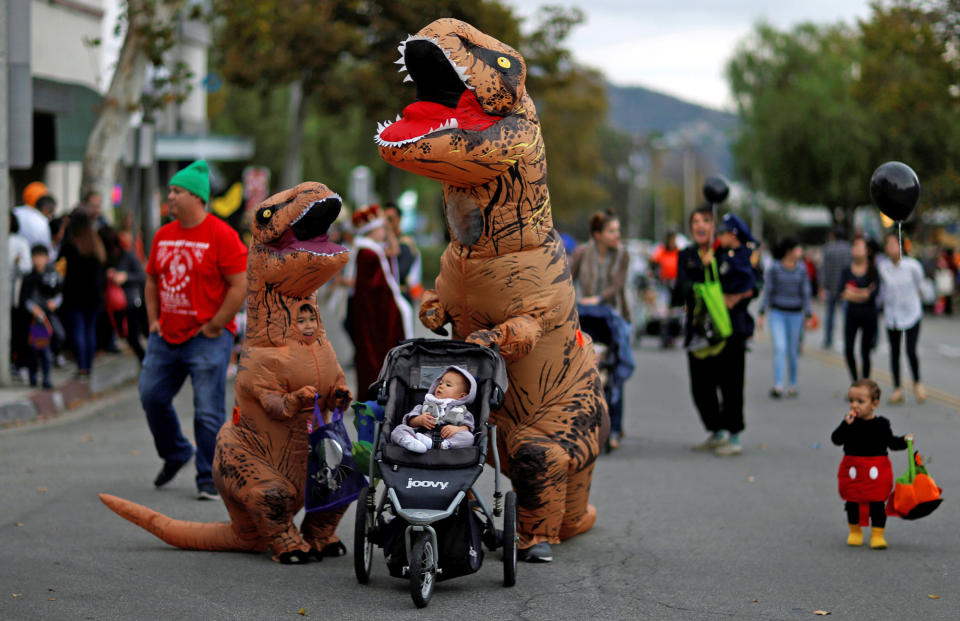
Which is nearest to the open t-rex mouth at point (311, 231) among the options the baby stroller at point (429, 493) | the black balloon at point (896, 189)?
the baby stroller at point (429, 493)

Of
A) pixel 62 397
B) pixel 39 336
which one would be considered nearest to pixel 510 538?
pixel 62 397

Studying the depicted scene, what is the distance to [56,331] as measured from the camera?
49.3ft

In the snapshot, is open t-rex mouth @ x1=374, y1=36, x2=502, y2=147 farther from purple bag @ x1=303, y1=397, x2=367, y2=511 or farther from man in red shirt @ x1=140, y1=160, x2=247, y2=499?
man in red shirt @ x1=140, y1=160, x2=247, y2=499

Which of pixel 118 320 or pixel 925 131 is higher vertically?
pixel 925 131

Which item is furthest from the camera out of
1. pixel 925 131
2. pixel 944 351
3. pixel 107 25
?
pixel 925 131

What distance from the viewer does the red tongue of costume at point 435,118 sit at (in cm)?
630

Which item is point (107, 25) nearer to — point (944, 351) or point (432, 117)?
point (944, 351)

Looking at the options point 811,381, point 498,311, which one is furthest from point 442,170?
point 811,381

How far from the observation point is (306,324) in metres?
6.95

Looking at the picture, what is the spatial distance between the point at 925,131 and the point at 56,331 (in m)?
35.9

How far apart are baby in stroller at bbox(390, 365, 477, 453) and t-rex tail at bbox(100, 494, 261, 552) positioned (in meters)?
1.33

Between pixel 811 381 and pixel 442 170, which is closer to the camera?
pixel 442 170

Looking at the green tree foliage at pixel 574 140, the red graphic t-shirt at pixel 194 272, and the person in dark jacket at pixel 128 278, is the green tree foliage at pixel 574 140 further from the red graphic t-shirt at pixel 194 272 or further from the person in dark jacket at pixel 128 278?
the red graphic t-shirt at pixel 194 272

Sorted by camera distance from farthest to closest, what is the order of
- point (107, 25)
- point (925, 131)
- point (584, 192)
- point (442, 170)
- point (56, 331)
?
point (584, 192) → point (925, 131) → point (107, 25) → point (56, 331) → point (442, 170)
